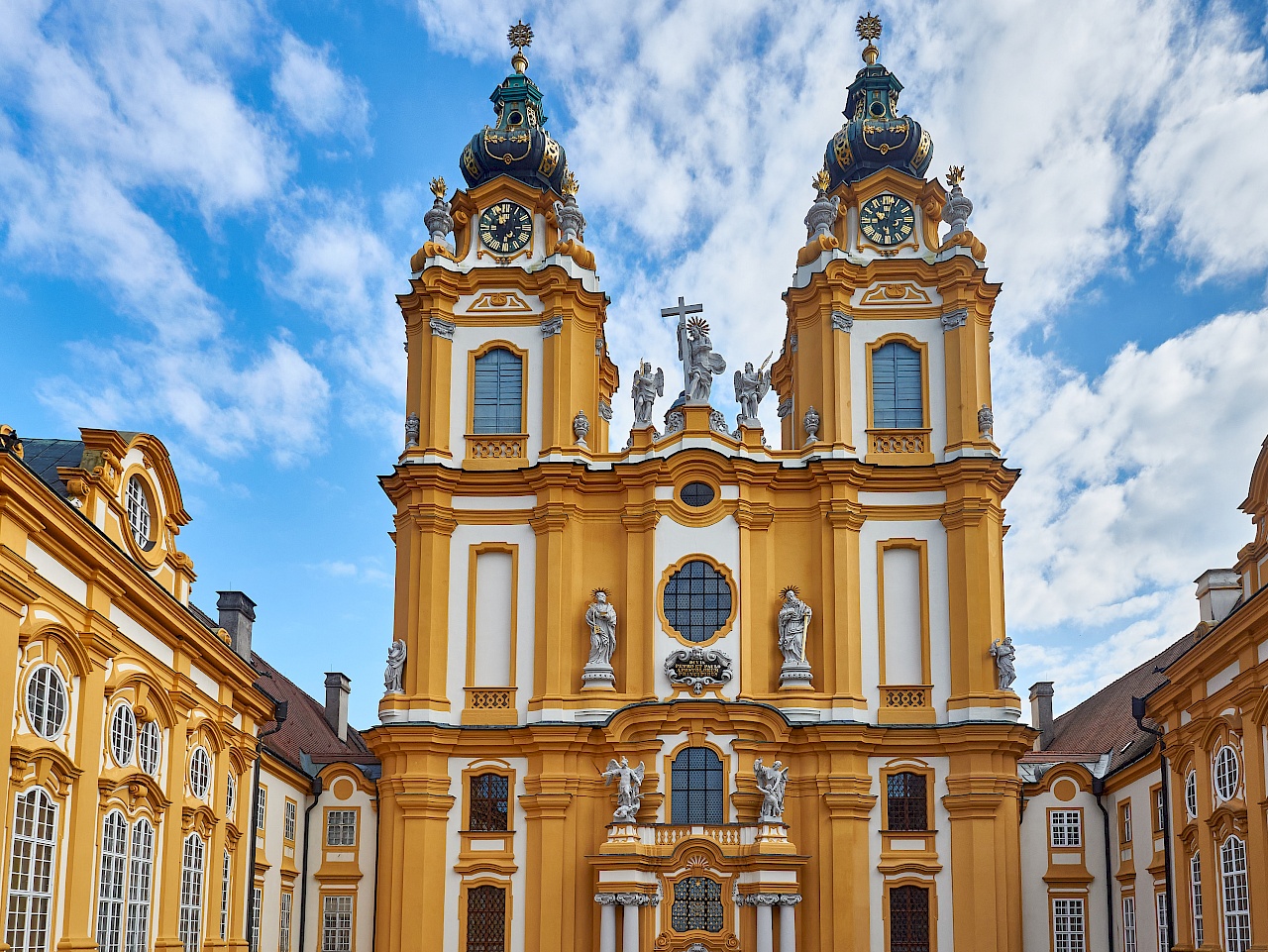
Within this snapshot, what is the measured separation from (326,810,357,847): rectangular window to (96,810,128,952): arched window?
1312cm

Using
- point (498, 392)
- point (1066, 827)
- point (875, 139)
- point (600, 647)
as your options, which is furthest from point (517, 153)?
point (1066, 827)

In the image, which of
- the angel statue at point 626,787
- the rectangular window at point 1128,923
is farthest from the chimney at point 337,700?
the rectangular window at point 1128,923

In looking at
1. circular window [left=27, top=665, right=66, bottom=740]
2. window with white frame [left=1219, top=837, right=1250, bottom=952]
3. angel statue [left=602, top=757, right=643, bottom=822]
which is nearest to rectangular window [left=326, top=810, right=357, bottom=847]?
angel statue [left=602, top=757, right=643, bottom=822]

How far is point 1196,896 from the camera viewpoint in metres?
27.7

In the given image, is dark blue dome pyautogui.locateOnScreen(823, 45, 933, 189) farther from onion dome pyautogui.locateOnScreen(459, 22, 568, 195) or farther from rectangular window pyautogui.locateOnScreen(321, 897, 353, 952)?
rectangular window pyautogui.locateOnScreen(321, 897, 353, 952)

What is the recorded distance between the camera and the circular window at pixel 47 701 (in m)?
19.7

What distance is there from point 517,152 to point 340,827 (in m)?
18.4

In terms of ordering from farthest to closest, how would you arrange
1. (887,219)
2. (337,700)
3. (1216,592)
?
(337,700), (887,219), (1216,592)

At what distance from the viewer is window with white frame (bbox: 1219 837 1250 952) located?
80.7 feet

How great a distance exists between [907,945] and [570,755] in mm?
8777

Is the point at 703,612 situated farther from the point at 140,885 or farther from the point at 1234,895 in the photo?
the point at 140,885

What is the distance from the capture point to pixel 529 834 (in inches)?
1367

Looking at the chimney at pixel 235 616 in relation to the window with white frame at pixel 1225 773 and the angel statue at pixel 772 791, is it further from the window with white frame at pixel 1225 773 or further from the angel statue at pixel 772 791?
the window with white frame at pixel 1225 773

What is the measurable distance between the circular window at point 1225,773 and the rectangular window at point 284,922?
20.6 meters
